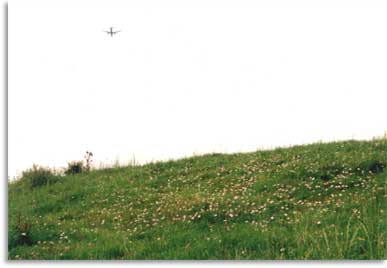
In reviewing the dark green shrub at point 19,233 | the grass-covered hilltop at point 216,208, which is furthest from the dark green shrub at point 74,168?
the dark green shrub at point 19,233

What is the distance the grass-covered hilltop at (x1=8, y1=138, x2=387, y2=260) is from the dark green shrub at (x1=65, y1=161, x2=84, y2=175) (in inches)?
5.2

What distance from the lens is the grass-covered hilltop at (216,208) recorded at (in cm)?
478

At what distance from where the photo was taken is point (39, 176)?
610 cm

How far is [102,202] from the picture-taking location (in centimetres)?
588

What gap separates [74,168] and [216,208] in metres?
1.59

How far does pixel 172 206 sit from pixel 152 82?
118cm

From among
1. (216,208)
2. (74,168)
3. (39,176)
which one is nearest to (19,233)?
(39,176)

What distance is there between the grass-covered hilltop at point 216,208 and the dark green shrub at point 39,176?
20 mm

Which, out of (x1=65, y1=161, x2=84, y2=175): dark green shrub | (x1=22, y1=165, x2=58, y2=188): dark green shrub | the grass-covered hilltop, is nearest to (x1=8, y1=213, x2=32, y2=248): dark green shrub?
the grass-covered hilltop

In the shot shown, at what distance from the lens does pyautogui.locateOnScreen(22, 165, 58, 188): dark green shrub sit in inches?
225

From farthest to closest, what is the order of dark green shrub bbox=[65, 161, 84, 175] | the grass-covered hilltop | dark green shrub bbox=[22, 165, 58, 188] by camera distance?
dark green shrub bbox=[65, 161, 84, 175]
dark green shrub bbox=[22, 165, 58, 188]
the grass-covered hilltop

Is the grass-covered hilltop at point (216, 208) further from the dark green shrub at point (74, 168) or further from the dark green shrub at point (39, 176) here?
the dark green shrub at point (74, 168)

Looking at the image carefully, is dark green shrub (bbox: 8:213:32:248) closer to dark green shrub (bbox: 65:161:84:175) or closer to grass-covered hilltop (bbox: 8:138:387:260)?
grass-covered hilltop (bbox: 8:138:387:260)

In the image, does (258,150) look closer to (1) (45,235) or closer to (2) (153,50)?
(2) (153,50)
